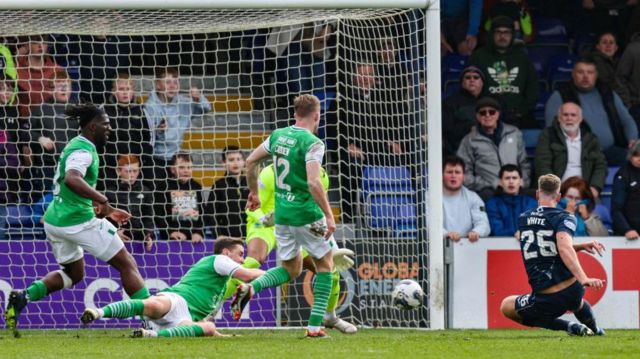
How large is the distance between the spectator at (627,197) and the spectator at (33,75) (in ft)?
19.9

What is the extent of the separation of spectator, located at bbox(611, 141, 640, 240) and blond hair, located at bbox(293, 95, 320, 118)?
499 centimetres

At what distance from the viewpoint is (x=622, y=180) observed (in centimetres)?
1400

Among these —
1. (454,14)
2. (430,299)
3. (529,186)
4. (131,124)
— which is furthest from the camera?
(454,14)

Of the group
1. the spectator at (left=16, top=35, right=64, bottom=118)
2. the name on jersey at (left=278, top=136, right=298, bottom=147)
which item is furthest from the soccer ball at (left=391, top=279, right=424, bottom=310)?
the spectator at (left=16, top=35, right=64, bottom=118)

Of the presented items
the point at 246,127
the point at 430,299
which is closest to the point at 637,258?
the point at 430,299

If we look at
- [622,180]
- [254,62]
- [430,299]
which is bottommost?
[430,299]

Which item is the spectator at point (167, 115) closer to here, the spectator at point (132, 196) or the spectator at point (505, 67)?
the spectator at point (132, 196)

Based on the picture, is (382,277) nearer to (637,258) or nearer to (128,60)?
(637,258)

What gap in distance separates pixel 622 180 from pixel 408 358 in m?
6.81

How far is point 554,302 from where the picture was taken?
1005 cm

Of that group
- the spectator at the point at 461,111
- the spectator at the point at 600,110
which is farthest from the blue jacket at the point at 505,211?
the spectator at the point at 600,110

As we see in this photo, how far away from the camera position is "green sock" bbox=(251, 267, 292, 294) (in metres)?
9.70

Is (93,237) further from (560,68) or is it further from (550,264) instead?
(560,68)

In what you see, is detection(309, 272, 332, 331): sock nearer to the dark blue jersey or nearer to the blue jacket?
the dark blue jersey
